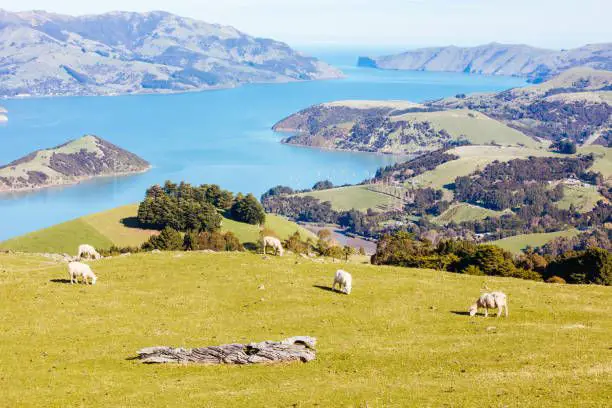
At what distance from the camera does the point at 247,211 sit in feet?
516

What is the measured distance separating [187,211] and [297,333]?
10602 cm

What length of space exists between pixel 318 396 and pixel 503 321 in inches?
620

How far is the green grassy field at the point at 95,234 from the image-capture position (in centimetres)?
12444

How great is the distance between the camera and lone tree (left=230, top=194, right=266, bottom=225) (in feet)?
517

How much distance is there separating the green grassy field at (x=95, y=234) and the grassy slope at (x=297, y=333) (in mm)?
81968

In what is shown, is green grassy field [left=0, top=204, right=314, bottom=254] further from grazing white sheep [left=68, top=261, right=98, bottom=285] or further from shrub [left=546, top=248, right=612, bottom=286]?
shrub [left=546, top=248, right=612, bottom=286]

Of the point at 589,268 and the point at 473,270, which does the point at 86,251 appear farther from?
the point at 589,268

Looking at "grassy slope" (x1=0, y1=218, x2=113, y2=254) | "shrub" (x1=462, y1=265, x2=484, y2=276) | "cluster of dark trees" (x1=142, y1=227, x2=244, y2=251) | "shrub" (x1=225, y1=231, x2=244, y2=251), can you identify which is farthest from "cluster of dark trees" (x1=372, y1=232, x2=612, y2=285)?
"grassy slope" (x1=0, y1=218, x2=113, y2=254)

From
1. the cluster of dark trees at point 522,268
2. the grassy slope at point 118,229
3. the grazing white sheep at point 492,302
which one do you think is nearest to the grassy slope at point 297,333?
the grazing white sheep at point 492,302

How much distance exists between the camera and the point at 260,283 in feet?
142

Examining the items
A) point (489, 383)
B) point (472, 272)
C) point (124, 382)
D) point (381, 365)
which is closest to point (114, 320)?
point (124, 382)

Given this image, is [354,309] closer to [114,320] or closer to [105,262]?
[114,320]

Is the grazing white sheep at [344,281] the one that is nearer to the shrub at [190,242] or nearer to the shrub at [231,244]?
the shrub at [231,244]

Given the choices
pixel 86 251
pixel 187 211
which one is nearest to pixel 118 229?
pixel 187 211
